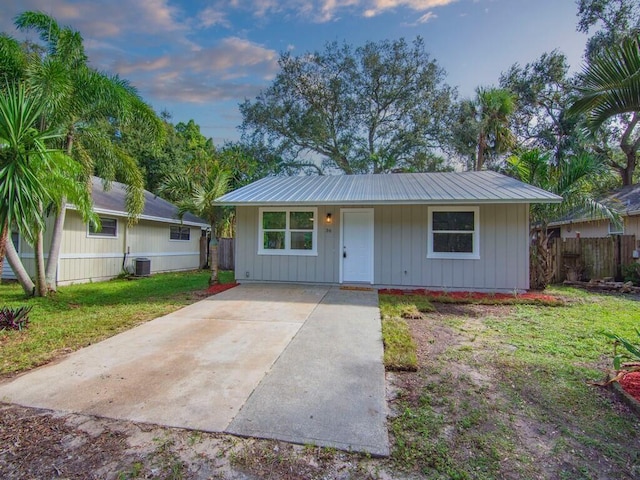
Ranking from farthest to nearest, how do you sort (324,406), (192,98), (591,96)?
(192,98) → (591,96) → (324,406)

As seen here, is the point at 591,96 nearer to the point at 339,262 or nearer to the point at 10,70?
the point at 339,262

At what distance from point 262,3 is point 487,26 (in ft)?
24.8

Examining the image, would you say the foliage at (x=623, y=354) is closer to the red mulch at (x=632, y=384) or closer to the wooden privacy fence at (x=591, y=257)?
the red mulch at (x=632, y=384)

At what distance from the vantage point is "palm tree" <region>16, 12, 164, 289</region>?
6812 mm

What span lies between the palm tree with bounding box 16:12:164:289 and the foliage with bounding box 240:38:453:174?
13553mm

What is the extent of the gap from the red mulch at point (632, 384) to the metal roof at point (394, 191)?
509cm

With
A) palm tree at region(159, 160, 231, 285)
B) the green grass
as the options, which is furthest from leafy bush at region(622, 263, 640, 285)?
palm tree at region(159, 160, 231, 285)

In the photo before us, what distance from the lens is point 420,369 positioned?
13.0 feet

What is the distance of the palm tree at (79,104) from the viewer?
22.4 ft

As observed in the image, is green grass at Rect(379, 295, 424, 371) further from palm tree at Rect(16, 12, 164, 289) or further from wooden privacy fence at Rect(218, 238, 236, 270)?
wooden privacy fence at Rect(218, 238, 236, 270)

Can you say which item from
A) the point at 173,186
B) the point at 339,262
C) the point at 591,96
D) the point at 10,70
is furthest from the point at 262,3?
the point at 591,96

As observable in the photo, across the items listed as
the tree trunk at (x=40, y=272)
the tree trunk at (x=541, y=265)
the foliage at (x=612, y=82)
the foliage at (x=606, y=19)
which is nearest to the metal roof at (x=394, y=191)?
the tree trunk at (x=541, y=265)

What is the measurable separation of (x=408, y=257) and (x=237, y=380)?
6.65m

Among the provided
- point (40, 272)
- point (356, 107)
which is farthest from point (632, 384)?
point (356, 107)
